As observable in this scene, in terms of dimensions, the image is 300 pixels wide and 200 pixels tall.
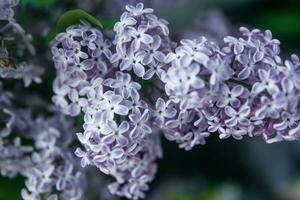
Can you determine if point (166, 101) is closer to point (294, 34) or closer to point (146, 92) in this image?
point (146, 92)

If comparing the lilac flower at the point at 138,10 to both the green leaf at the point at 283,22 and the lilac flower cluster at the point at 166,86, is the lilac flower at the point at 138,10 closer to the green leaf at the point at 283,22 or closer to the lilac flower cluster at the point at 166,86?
the lilac flower cluster at the point at 166,86

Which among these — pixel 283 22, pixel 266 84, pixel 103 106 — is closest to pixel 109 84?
pixel 103 106

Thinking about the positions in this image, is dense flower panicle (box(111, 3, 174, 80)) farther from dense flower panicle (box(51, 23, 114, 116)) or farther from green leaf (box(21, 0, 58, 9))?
green leaf (box(21, 0, 58, 9))

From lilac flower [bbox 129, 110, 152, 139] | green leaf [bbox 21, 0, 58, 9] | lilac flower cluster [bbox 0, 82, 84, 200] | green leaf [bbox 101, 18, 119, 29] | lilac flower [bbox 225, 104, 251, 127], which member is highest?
lilac flower [bbox 225, 104, 251, 127]

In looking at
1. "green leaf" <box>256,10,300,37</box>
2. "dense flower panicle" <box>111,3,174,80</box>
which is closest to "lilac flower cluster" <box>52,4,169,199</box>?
"dense flower panicle" <box>111,3,174,80</box>

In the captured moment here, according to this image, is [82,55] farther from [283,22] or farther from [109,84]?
[283,22]

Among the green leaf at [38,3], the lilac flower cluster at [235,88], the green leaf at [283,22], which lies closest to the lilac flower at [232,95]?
the lilac flower cluster at [235,88]

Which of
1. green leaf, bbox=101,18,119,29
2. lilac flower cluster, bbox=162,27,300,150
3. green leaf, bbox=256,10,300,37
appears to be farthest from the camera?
green leaf, bbox=256,10,300,37

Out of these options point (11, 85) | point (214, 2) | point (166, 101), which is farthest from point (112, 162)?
point (214, 2)
